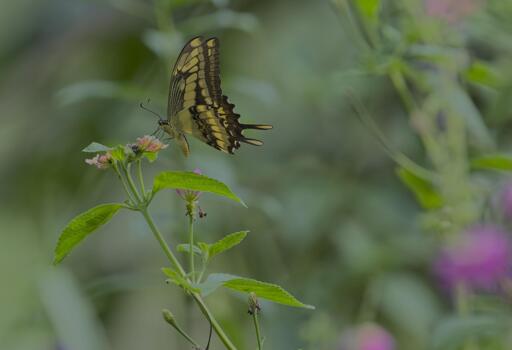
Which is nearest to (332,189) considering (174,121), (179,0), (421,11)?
(179,0)

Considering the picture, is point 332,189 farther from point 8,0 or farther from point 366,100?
point 8,0

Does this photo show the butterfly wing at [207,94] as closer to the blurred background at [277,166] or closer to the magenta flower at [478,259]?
the blurred background at [277,166]

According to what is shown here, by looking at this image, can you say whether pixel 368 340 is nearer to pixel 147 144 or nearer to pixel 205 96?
pixel 205 96

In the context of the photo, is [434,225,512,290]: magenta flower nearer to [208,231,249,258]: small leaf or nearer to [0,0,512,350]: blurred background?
[0,0,512,350]: blurred background

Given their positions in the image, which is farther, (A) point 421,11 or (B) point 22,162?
(B) point 22,162

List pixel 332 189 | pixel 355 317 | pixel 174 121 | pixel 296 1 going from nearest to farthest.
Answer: pixel 174 121, pixel 332 189, pixel 355 317, pixel 296 1

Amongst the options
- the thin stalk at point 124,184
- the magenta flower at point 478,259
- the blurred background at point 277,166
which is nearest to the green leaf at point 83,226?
the thin stalk at point 124,184

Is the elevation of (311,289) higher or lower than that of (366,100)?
lower

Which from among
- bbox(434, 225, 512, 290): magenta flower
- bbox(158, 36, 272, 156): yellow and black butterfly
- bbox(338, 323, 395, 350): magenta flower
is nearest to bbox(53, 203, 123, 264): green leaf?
bbox(158, 36, 272, 156): yellow and black butterfly

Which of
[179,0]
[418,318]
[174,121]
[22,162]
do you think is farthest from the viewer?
[22,162]
